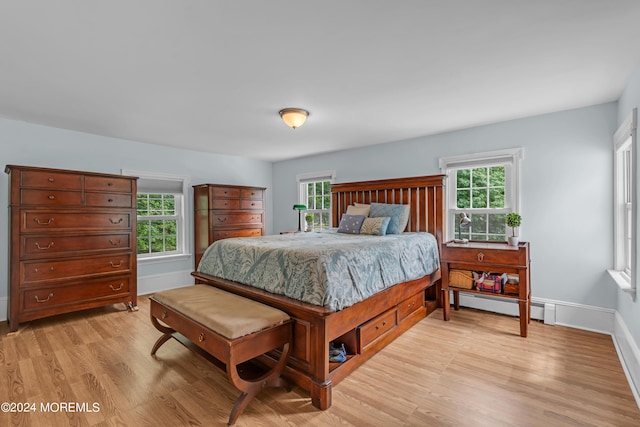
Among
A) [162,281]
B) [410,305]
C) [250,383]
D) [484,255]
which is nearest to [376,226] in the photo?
[410,305]

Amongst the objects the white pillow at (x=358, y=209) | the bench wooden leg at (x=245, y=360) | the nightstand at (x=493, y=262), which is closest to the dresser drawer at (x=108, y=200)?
the bench wooden leg at (x=245, y=360)

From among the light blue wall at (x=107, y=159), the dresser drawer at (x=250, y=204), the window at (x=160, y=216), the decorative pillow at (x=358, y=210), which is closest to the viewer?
the light blue wall at (x=107, y=159)

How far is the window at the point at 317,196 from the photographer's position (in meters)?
5.72

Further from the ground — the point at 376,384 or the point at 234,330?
the point at 234,330

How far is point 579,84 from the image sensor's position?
104 inches

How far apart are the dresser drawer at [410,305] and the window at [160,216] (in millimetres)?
3729

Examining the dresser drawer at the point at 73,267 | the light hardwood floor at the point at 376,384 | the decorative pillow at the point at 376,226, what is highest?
the decorative pillow at the point at 376,226

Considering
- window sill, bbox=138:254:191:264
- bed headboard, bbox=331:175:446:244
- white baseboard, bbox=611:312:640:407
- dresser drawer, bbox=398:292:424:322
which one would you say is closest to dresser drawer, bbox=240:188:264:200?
window sill, bbox=138:254:191:264

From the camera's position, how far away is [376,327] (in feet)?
8.79

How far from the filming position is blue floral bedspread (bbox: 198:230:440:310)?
2176 mm

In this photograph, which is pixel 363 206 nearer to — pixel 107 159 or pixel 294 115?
pixel 294 115

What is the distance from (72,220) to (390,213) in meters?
3.83

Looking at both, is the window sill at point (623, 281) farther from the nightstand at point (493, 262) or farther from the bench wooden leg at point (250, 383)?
the bench wooden leg at point (250, 383)

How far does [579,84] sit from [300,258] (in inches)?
111
